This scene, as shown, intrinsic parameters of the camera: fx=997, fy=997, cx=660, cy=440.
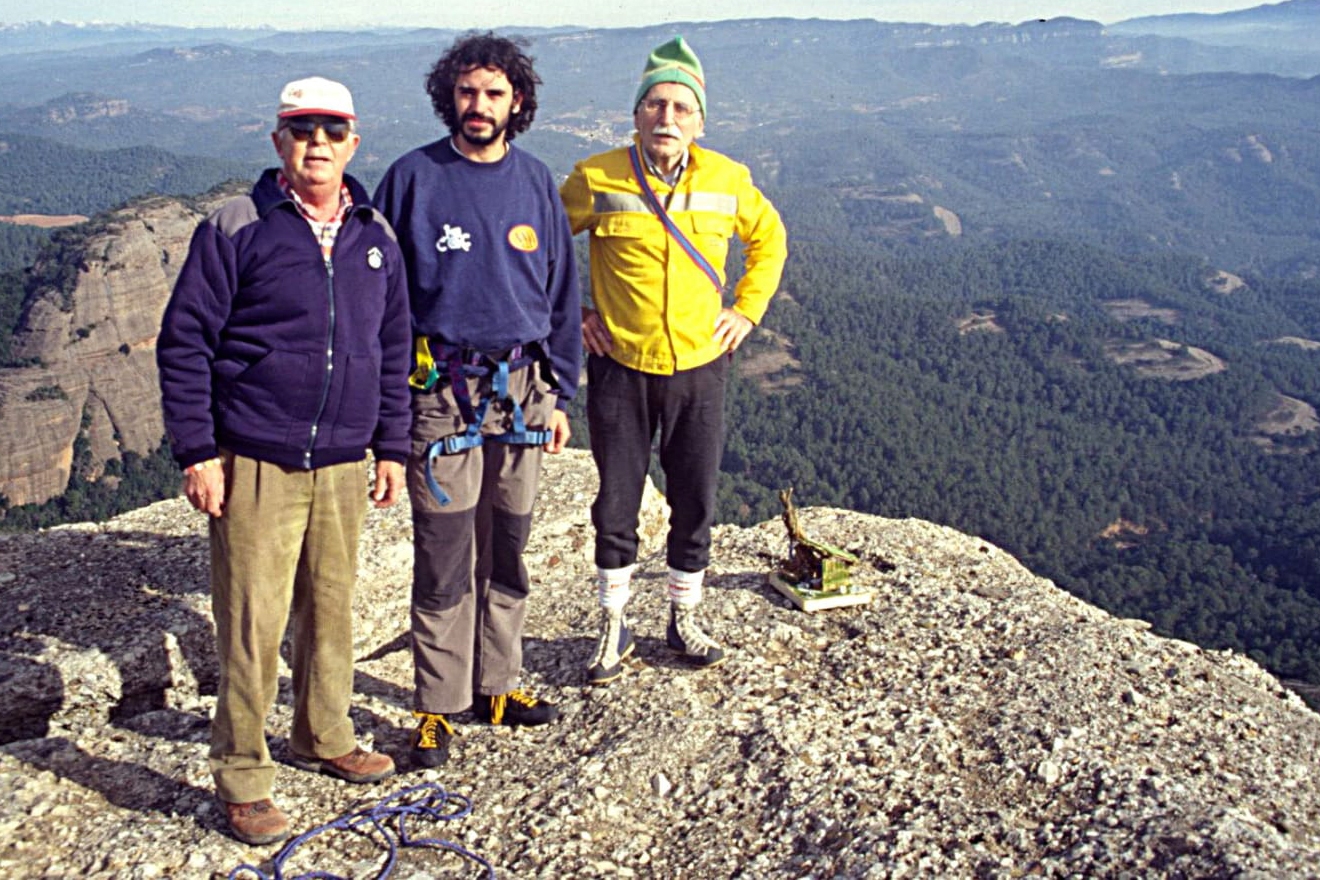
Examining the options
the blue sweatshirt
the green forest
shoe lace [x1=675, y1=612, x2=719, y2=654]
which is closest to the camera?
the blue sweatshirt

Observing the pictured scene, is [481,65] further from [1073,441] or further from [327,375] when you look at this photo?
[1073,441]

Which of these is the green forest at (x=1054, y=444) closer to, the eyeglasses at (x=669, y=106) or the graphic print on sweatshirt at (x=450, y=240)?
the eyeglasses at (x=669, y=106)

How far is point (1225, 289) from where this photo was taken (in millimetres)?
182625

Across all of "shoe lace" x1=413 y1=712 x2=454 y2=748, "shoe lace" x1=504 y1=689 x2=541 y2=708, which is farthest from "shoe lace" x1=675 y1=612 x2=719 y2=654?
"shoe lace" x1=413 y1=712 x2=454 y2=748

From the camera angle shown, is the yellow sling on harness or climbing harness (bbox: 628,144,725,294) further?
climbing harness (bbox: 628,144,725,294)

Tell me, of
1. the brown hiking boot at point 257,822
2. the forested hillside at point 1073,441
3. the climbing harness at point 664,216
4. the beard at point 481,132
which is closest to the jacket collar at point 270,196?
the beard at point 481,132

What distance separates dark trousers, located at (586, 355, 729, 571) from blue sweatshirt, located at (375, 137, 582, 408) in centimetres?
72

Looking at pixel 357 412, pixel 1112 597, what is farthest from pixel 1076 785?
pixel 1112 597

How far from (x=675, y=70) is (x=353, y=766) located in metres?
4.13

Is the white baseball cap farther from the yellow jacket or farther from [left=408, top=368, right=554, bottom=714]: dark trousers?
the yellow jacket

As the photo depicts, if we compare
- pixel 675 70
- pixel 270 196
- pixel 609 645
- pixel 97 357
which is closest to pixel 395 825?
pixel 609 645

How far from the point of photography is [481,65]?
4.99m

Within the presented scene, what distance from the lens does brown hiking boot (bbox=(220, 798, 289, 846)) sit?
4605 millimetres

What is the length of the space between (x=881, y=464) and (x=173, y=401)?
3721 inches
